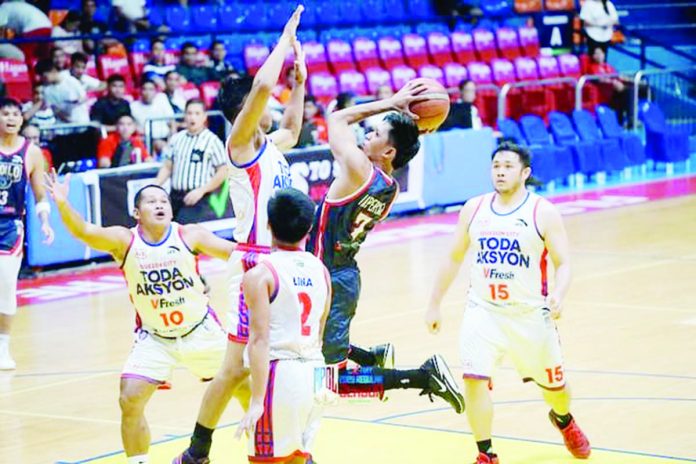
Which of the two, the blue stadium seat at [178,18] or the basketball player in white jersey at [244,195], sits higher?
the blue stadium seat at [178,18]

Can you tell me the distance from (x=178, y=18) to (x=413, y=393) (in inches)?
482

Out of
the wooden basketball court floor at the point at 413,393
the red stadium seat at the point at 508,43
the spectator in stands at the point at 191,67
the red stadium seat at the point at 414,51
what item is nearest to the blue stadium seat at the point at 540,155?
the red stadium seat at the point at 414,51

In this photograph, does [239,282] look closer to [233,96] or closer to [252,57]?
[233,96]

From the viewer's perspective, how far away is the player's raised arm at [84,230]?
710cm

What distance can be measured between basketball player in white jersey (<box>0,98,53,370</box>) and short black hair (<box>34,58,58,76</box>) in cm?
599

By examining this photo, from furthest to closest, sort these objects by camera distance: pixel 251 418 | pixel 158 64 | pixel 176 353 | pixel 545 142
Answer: pixel 545 142
pixel 158 64
pixel 176 353
pixel 251 418

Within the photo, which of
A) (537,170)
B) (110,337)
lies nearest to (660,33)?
(537,170)

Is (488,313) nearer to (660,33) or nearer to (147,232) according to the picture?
(147,232)

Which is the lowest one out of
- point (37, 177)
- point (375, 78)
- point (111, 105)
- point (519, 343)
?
point (519, 343)

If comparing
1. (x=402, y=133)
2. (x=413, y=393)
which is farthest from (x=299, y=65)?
(x=413, y=393)

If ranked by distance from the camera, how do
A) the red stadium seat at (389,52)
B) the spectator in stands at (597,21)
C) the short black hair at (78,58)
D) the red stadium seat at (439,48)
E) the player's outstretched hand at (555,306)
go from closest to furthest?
the player's outstretched hand at (555,306) → the short black hair at (78,58) → the red stadium seat at (389,52) → the red stadium seat at (439,48) → the spectator in stands at (597,21)

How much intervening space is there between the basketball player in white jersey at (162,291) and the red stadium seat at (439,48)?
51.3 feet

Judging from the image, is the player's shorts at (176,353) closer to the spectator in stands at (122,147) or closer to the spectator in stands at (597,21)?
the spectator in stands at (122,147)

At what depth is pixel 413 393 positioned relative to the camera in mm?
9594
